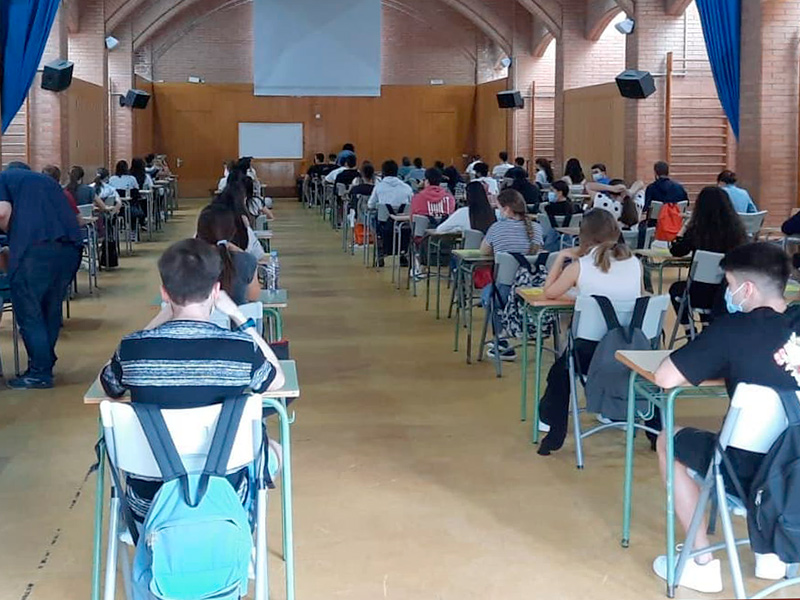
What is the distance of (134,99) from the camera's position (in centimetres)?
2231

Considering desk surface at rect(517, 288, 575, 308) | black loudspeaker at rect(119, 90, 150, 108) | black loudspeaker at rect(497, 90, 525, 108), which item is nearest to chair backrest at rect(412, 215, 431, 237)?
desk surface at rect(517, 288, 575, 308)

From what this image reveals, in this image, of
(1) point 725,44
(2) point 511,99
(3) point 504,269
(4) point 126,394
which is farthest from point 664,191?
(2) point 511,99

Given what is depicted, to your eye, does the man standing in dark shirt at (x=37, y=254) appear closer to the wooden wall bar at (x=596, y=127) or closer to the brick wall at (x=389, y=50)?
the wooden wall bar at (x=596, y=127)

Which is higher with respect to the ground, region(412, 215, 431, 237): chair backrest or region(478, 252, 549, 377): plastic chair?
region(412, 215, 431, 237): chair backrest

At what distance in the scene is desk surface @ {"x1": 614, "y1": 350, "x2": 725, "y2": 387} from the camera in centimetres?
351

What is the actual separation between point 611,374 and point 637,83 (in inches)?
470

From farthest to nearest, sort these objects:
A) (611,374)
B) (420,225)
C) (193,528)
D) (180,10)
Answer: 1. (180,10)
2. (420,225)
3. (611,374)
4. (193,528)

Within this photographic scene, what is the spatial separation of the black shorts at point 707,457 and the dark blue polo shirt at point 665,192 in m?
8.45

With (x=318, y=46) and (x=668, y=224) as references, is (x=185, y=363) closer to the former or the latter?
(x=668, y=224)

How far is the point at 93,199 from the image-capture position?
456 inches

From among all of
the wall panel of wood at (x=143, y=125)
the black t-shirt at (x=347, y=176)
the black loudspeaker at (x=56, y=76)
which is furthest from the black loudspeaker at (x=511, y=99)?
the black loudspeaker at (x=56, y=76)

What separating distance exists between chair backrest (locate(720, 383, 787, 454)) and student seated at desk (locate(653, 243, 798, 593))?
51mm

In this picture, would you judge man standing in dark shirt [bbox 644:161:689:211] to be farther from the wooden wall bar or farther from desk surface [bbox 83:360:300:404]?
desk surface [bbox 83:360:300:404]

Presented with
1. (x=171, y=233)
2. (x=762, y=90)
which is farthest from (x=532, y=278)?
(x=171, y=233)
